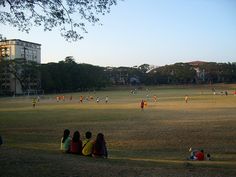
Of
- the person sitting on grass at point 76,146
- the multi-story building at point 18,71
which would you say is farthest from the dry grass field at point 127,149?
the multi-story building at point 18,71

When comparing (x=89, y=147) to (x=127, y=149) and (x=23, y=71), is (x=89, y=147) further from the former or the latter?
(x=23, y=71)

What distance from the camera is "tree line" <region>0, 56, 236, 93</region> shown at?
10762cm

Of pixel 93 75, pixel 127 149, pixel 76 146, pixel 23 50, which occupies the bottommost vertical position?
pixel 127 149

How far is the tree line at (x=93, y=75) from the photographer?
10762cm

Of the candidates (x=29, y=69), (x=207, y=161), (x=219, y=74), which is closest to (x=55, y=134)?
(x=207, y=161)

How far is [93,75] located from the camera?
138 meters

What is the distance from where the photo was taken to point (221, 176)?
11281 mm

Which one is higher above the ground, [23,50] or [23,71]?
[23,50]

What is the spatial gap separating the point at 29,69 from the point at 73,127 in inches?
3229

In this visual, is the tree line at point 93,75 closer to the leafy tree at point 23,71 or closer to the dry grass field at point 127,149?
the leafy tree at point 23,71

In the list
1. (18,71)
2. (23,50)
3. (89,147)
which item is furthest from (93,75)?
(89,147)

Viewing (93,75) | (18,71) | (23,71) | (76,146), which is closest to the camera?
(76,146)

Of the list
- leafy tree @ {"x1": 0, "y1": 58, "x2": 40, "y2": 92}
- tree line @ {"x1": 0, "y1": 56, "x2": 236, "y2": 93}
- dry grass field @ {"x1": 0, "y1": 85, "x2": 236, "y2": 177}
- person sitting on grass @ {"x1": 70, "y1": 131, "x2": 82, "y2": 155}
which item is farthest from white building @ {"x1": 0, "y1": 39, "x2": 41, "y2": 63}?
person sitting on grass @ {"x1": 70, "y1": 131, "x2": 82, "y2": 155}

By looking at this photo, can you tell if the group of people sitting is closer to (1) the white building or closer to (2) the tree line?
(2) the tree line
